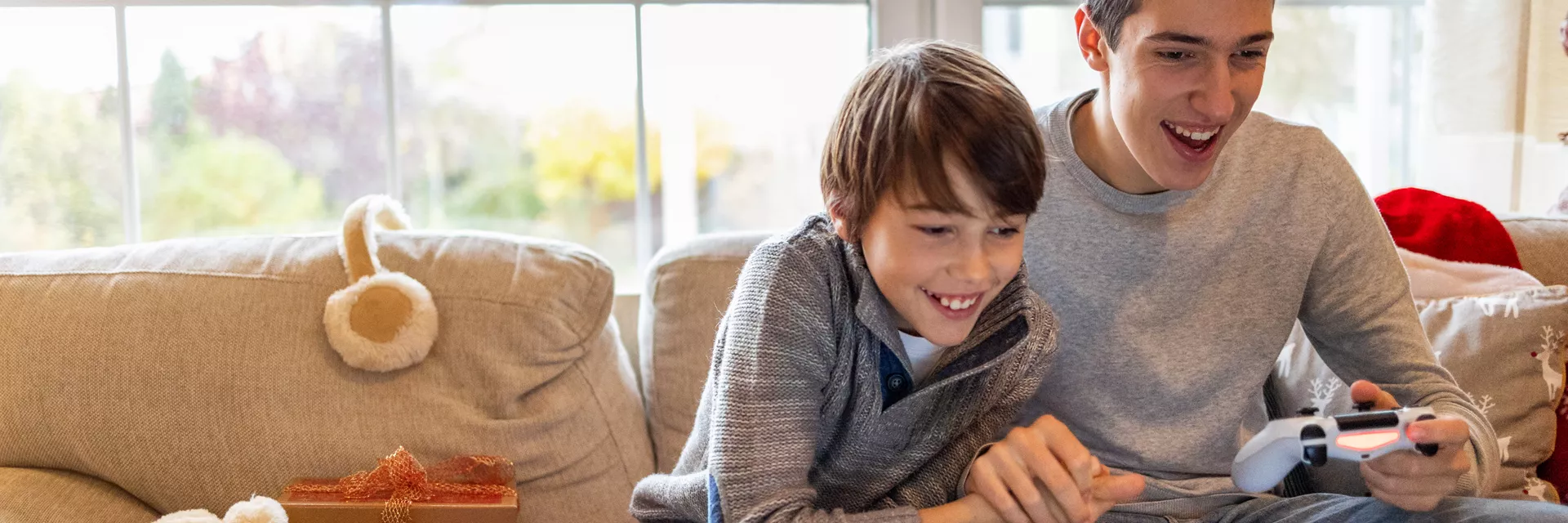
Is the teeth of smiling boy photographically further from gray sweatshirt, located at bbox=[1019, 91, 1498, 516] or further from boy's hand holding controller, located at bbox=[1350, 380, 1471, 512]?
boy's hand holding controller, located at bbox=[1350, 380, 1471, 512]

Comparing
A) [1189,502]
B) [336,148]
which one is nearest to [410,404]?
[336,148]

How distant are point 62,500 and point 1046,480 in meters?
1.25

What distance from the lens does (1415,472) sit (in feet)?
3.94

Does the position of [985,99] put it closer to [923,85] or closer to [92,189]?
[923,85]

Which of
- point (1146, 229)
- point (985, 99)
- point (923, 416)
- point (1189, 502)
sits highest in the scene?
point (985, 99)

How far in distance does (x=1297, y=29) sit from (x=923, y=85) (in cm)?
160

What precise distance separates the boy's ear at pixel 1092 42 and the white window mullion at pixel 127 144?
1.60m

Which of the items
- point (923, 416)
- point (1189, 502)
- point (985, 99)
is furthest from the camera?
point (1189, 502)

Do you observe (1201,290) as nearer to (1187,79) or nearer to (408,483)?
(1187,79)

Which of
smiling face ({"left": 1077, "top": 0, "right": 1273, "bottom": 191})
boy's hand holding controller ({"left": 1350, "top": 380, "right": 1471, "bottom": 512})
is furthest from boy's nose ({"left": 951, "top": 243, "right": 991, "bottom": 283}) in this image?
boy's hand holding controller ({"left": 1350, "top": 380, "right": 1471, "bottom": 512})

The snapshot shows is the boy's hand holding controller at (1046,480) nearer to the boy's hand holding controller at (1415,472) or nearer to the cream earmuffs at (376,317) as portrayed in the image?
the boy's hand holding controller at (1415,472)

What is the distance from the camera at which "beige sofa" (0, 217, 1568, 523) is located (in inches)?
64.5

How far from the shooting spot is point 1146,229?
1.39m

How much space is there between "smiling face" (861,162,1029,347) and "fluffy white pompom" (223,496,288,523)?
2.53ft
